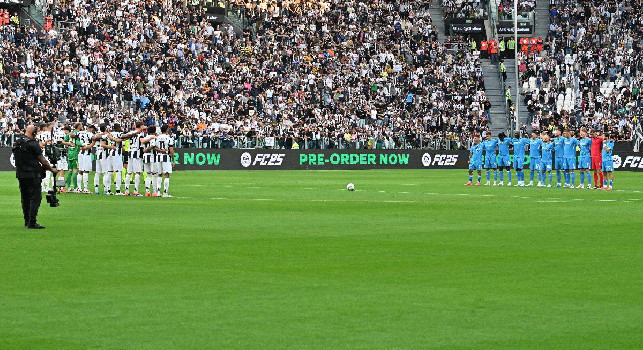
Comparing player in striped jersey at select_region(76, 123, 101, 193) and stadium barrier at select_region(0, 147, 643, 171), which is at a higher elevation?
player in striped jersey at select_region(76, 123, 101, 193)

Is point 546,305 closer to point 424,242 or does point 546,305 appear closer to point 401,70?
point 424,242

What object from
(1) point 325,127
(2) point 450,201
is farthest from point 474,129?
(2) point 450,201

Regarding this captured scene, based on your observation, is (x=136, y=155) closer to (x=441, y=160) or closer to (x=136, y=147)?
(x=136, y=147)

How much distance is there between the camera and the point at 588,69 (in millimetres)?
70000

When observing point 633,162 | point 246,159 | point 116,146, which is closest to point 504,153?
point 116,146

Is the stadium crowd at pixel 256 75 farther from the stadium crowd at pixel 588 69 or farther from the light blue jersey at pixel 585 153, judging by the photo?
the light blue jersey at pixel 585 153

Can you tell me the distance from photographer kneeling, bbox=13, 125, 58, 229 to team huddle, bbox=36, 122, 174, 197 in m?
10.6

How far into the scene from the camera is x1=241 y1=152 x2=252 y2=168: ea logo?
5941cm

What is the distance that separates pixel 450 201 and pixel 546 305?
18.9 m

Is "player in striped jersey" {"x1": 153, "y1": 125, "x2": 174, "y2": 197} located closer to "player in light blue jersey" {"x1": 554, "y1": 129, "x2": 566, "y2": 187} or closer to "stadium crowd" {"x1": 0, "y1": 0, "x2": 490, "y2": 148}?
"player in light blue jersey" {"x1": 554, "y1": 129, "x2": 566, "y2": 187}

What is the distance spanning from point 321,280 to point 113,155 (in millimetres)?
21424

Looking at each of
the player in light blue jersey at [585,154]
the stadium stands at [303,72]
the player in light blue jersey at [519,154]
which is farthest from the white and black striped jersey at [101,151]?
the stadium stands at [303,72]

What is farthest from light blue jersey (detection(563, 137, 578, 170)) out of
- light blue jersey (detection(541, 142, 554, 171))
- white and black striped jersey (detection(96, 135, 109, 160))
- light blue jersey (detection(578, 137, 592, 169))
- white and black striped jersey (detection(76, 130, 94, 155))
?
white and black striped jersey (detection(76, 130, 94, 155))

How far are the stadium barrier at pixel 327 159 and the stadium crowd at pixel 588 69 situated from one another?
5.05 metres
